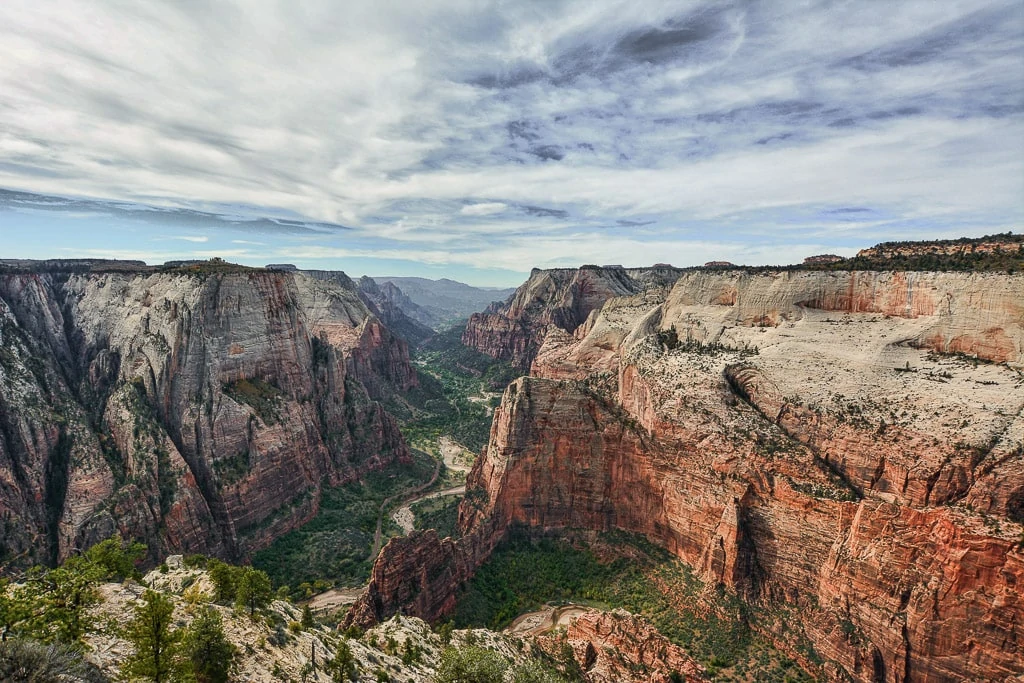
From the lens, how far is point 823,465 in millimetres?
46375

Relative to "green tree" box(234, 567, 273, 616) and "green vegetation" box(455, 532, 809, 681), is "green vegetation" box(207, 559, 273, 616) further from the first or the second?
"green vegetation" box(455, 532, 809, 681)

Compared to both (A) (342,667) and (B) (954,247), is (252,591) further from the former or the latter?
(B) (954,247)

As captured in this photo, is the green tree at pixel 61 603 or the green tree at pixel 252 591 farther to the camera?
the green tree at pixel 252 591

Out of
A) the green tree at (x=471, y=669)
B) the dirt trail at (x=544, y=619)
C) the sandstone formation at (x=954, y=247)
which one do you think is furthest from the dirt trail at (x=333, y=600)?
the sandstone formation at (x=954, y=247)

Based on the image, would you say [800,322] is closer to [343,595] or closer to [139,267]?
[343,595]

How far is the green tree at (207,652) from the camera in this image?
816 inches

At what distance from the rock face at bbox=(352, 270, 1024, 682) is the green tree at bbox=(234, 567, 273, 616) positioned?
583 inches

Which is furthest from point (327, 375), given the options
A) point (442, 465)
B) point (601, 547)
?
point (601, 547)

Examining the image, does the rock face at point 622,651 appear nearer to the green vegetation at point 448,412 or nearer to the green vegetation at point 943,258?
the green vegetation at point 943,258

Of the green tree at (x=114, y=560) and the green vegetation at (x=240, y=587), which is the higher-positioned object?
the green tree at (x=114, y=560)

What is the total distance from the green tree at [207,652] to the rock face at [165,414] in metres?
48.6

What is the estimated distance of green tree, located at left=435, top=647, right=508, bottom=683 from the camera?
94.1 feet

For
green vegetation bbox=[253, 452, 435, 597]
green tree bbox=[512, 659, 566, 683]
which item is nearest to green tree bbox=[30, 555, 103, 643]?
green tree bbox=[512, 659, 566, 683]

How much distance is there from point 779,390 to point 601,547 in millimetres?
29824
